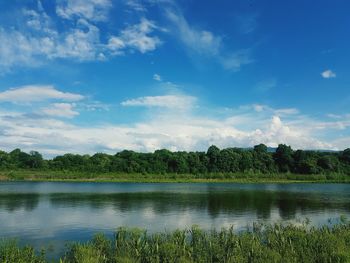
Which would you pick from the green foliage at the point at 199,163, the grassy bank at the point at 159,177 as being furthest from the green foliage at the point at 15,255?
the green foliage at the point at 199,163

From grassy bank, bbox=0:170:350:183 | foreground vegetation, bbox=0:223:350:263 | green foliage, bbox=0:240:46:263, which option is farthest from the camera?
grassy bank, bbox=0:170:350:183

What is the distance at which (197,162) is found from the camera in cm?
15175

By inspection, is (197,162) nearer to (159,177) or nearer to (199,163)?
(199,163)

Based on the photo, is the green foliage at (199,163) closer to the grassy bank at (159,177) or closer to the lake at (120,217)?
the grassy bank at (159,177)

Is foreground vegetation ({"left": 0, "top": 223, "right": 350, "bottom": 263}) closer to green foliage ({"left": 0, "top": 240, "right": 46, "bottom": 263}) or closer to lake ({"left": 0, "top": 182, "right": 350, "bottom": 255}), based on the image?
green foliage ({"left": 0, "top": 240, "right": 46, "bottom": 263})

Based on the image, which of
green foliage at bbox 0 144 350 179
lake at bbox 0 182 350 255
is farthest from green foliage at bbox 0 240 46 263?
green foliage at bbox 0 144 350 179

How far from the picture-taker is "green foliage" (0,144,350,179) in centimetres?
14038

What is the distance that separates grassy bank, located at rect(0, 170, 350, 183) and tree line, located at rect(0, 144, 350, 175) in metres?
9.07

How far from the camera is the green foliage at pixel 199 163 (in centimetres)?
14038

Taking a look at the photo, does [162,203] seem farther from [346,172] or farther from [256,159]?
[346,172]

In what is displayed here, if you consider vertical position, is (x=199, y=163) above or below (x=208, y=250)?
above

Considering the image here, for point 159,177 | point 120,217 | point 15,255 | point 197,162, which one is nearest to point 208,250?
point 15,255

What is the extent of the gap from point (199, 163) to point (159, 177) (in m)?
26.1

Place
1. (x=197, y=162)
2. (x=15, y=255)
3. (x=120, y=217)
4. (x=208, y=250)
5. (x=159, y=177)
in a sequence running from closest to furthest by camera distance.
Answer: (x=15, y=255) < (x=208, y=250) < (x=120, y=217) < (x=159, y=177) < (x=197, y=162)
